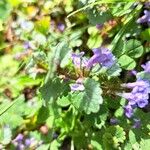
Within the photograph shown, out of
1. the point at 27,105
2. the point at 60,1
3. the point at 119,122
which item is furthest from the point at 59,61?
the point at 60,1

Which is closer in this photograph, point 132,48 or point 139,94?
point 139,94

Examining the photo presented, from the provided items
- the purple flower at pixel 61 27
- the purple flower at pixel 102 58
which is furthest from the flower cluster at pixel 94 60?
the purple flower at pixel 61 27

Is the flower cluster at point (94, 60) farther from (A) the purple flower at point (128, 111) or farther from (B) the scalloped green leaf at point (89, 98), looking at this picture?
(A) the purple flower at point (128, 111)

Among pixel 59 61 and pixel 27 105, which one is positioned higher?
pixel 59 61

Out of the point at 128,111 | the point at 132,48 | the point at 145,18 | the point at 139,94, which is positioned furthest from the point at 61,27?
the point at 139,94

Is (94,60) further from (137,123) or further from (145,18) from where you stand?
(145,18)

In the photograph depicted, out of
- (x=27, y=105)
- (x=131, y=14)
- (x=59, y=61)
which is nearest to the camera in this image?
(x=59, y=61)

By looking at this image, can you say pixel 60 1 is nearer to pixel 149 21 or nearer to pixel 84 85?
pixel 149 21

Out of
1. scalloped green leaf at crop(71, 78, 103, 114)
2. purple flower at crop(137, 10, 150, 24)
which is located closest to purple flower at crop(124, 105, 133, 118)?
scalloped green leaf at crop(71, 78, 103, 114)

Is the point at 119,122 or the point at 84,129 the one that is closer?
the point at 119,122
